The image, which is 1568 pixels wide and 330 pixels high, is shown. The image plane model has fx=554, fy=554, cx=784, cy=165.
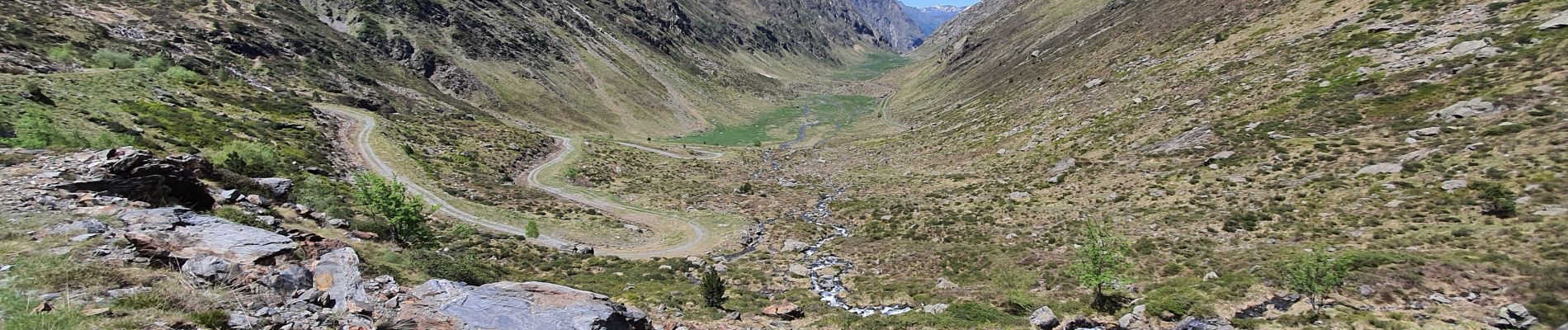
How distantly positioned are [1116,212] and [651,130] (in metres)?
80.0

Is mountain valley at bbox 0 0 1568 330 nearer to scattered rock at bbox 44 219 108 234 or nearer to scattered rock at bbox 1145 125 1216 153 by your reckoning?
scattered rock at bbox 44 219 108 234

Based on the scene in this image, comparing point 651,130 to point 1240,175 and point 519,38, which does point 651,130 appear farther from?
point 1240,175

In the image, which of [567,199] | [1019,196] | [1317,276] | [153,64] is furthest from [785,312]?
[153,64]

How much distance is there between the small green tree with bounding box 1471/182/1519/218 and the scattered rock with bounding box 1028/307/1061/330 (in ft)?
53.0

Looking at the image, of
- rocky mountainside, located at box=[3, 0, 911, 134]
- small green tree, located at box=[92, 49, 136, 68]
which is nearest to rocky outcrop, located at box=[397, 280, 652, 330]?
rocky mountainside, located at box=[3, 0, 911, 134]

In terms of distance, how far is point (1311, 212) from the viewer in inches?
953

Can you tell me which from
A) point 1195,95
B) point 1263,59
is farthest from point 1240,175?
point 1263,59

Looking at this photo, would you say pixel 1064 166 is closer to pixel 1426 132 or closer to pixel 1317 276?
pixel 1426 132

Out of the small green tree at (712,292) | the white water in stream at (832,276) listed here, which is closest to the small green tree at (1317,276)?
the white water in stream at (832,276)

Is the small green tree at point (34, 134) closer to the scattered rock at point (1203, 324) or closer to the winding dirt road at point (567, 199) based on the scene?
the winding dirt road at point (567, 199)

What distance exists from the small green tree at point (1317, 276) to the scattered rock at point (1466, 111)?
19939 millimetres

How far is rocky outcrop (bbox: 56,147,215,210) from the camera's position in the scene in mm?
15844

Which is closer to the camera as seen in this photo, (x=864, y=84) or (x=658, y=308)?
(x=658, y=308)

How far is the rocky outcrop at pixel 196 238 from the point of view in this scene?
1193 centimetres
